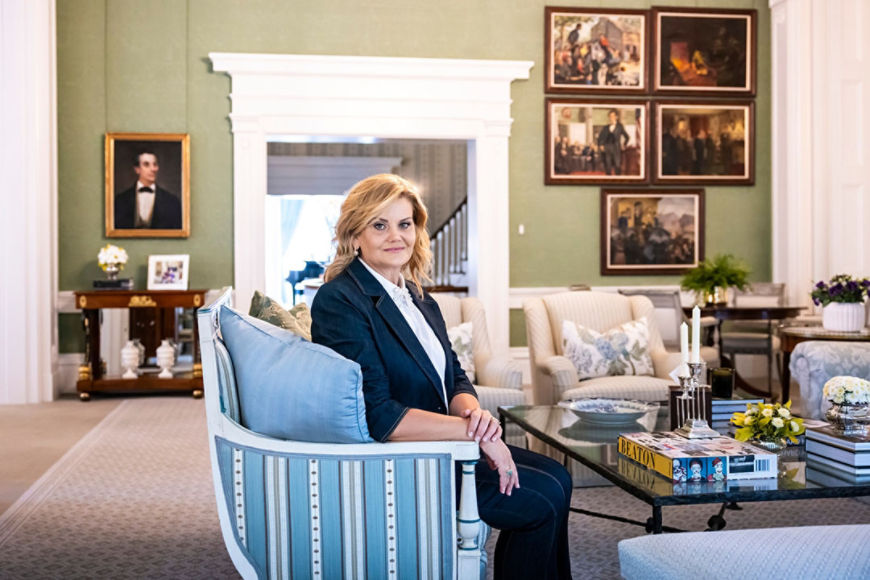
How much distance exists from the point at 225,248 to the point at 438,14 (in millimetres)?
2765

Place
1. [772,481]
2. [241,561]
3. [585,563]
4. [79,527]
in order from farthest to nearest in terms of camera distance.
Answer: [79,527], [585,563], [772,481], [241,561]

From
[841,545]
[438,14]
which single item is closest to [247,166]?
[438,14]

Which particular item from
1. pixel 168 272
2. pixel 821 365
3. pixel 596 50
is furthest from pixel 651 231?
pixel 821 365

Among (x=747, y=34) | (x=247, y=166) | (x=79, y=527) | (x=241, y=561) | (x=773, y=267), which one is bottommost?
(x=79, y=527)

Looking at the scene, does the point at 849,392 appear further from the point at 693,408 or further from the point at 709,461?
the point at 709,461

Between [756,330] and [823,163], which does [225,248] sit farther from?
[823,163]

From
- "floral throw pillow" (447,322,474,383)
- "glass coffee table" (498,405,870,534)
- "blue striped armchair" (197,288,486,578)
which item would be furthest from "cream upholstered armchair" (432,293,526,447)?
"blue striped armchair" (197,288,486,578)

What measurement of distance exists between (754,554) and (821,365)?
2.43 meters

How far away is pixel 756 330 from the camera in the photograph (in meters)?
8.05

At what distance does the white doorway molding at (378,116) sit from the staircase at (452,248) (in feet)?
9.95

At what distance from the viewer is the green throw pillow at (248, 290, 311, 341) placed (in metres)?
2.77

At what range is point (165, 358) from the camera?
7.79 meters

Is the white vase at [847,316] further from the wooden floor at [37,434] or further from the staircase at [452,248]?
the staircase at [452,248]

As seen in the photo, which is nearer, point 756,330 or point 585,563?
point 585,563
